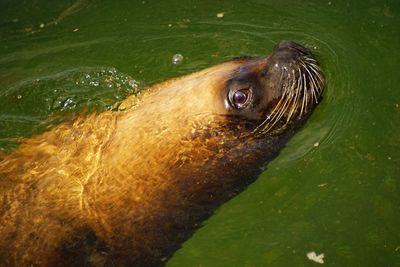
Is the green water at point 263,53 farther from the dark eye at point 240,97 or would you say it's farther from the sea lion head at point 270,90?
the dark eye at point 240,97

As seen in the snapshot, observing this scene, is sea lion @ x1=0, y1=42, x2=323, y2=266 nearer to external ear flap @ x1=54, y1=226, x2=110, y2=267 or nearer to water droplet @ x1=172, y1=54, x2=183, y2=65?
external ear flap @ x1=54, y1=226, x2=110, y2=267

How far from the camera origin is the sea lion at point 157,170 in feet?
11.9

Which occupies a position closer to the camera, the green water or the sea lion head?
the sea lion head

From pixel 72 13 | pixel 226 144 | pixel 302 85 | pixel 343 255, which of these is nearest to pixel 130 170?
pixel 226 144

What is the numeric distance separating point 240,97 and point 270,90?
0.25m

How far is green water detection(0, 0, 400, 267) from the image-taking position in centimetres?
411

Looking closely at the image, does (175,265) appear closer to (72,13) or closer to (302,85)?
(302,85)

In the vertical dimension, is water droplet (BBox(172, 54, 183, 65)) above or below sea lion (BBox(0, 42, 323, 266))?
above

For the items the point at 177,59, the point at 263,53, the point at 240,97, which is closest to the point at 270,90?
the point at 240,97

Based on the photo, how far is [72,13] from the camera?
656cm

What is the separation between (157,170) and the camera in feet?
12.2

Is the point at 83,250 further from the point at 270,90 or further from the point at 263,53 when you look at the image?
the point at 263,53

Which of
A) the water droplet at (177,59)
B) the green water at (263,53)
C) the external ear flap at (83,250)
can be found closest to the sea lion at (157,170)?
the external ear flap at (83,250)

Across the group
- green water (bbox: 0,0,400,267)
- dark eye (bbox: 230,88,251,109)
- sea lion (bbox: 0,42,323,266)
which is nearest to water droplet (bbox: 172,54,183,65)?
green water (bbox: 0,0,400,267)
